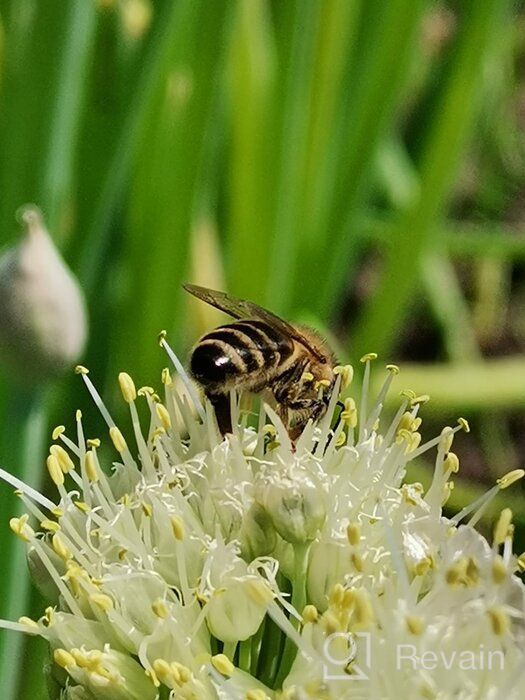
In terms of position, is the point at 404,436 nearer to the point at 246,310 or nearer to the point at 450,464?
the point at 450,464

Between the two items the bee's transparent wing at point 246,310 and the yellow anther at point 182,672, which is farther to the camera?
the bee's transparent wing at point 246,310

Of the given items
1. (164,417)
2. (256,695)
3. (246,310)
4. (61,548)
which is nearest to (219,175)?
(246,310)

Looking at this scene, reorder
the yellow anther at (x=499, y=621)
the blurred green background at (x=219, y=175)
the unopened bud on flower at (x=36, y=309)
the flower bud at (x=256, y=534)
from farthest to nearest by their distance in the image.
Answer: the blurred green background at (x=219, y=175), the unopened bud on flower at (x=36, y=309), the flower bud at (x=256, y=534), the yellow anther at (x=499, y=621)

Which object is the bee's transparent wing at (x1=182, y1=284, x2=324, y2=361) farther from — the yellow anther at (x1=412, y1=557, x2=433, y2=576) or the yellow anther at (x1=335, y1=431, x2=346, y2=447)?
the yellow anther at (x1=412, y1=557, x2=433, y2=576)

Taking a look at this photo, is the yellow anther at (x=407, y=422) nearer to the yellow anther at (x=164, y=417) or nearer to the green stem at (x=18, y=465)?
→ the yellow anther at (x=164, y=417)

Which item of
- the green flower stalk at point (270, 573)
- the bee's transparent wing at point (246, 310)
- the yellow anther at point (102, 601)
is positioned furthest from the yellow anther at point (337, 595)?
the bee's transparent wing at point (246, 310)

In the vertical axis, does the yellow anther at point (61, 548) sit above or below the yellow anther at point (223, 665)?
above

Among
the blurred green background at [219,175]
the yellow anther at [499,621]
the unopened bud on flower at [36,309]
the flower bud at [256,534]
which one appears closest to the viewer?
the yellow anther at [499,621]
